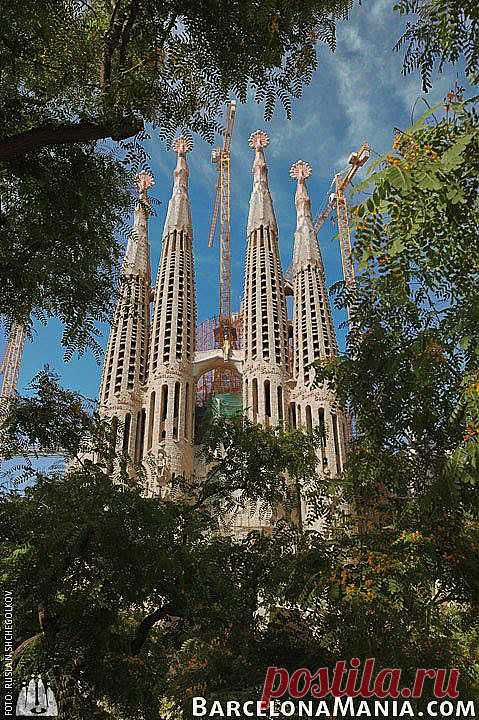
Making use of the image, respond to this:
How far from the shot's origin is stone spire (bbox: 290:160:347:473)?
24078 millimetres

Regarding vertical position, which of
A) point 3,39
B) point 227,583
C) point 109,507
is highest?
point 3,39

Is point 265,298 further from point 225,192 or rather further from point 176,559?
point 176,559

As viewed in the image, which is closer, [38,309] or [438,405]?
[438,405]

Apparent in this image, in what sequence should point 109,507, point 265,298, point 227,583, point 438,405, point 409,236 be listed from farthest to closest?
point 265,298, point 227,583, point 109,507, point 438,405, point 409,236

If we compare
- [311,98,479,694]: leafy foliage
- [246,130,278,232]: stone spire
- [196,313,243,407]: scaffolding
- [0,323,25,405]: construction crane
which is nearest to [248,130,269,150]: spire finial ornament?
[246,130,278,232]: stone spire

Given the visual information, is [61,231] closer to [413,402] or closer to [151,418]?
[413,402]

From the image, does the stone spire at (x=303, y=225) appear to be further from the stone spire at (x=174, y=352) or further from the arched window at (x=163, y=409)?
the arched window at (x=163, y=409)

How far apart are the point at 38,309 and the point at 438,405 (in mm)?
3273

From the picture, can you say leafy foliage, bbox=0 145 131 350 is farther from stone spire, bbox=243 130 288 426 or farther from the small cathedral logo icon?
stone spire, bbox=243 130 288 426

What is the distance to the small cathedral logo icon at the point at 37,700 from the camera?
482 cm

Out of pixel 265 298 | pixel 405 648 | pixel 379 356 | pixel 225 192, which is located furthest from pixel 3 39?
pixel 225 192

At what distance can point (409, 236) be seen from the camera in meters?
3.40

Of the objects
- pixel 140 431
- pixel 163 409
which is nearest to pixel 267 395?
pixel 163 409

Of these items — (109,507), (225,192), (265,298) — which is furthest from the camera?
(225,192)
